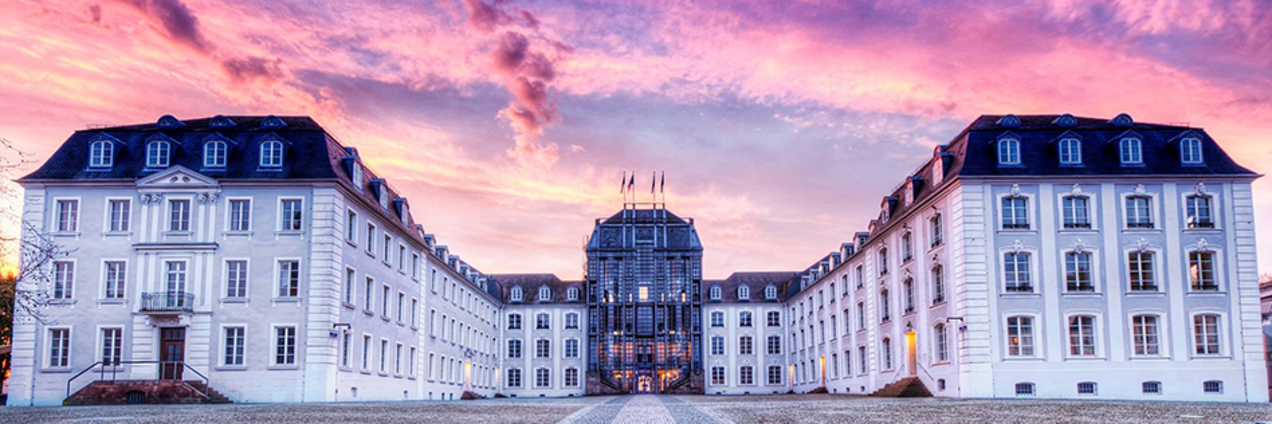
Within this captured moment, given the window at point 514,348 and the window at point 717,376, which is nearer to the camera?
the window at point 717,376

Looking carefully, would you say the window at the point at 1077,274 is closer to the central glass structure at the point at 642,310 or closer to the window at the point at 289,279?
the window at the point at 289,279

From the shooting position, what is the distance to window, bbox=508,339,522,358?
268ft

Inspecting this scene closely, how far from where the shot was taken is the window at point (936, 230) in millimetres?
40250

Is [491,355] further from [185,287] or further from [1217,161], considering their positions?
[1217,161]

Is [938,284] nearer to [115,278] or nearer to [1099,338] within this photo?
[1099,338]

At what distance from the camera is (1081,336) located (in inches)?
1458

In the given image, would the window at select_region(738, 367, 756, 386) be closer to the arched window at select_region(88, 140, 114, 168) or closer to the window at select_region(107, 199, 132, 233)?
the window at select_region(107, 199, 132, 233)

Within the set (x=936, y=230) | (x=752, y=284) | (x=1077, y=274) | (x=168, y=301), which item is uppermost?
(x=752, y=284)

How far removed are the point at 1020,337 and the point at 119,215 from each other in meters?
32.3

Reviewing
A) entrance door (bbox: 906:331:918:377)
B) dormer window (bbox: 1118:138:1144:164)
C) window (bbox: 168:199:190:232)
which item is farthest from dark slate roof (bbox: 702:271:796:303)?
window (bbox: 168:199:190:232)

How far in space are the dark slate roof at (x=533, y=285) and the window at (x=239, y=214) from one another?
46.0m

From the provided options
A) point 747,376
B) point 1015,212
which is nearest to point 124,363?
point 1015,212

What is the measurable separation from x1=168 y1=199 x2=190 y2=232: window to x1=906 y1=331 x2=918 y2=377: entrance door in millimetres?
29164

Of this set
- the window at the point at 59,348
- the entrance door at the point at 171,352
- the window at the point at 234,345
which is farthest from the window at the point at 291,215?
the window at the point at 59,348
